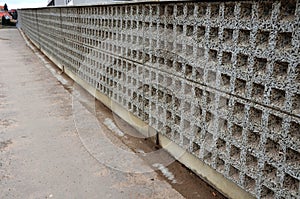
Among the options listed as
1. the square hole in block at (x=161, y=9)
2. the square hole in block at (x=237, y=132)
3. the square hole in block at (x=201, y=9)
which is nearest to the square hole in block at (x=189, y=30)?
the square hole in block at (x=201, y=9)

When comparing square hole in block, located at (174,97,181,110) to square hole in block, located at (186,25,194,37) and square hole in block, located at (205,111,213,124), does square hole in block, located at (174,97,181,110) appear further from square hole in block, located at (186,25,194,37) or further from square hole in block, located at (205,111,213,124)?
square hole in block, located at (186,25,194,37)

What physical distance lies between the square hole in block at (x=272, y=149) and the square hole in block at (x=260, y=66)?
14.1 inches

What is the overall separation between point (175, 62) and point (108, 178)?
3.33ft

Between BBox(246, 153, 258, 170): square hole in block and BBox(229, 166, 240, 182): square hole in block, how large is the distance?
5.4 inches

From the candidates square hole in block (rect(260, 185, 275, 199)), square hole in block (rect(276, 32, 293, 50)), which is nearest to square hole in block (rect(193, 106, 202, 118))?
square hole in block (rect(260, 185, 275, 199))

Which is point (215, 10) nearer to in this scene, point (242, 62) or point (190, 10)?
point (190, 10)

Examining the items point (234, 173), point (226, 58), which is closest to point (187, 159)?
point (234, 173)

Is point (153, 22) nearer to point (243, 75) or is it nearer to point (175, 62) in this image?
point (175, 62)

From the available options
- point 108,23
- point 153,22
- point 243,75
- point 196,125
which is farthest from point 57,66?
point 243,75

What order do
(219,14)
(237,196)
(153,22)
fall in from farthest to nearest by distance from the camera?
(153,22) → (237,196) → (219,14)

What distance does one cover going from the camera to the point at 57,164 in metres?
2.49

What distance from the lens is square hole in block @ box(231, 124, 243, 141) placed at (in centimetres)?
178

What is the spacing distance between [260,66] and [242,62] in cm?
13

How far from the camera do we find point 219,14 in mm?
1793
